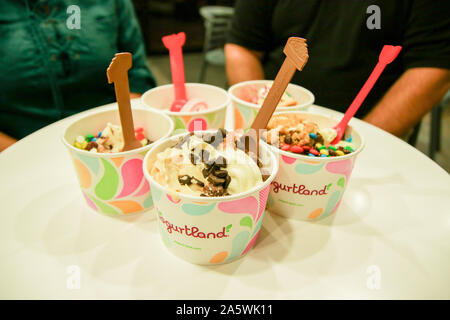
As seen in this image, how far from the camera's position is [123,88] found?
0.68 meters

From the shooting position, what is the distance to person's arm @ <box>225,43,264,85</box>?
1644 millimetres

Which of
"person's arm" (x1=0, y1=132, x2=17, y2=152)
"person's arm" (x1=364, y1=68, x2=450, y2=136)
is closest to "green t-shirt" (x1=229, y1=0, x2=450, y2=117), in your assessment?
"person's arm" (x1=364, y1=68, x2=450, y2=136)

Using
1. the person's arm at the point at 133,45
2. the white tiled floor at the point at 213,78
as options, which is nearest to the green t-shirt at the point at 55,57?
the person's arm at the point at 133,45

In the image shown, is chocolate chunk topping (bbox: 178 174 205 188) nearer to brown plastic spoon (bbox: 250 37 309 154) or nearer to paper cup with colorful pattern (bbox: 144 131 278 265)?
paper cup with colorful pattern (bbox: 144 131 278 265)

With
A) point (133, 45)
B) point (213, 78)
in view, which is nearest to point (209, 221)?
point (133, 45)

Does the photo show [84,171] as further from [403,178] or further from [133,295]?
[403,178]

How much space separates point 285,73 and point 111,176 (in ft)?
1.44

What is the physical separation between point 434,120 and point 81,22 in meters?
2.23

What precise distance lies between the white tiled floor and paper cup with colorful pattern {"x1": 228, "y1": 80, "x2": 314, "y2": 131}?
6.06 feet

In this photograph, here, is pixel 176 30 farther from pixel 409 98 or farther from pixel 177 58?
pixel 177 58

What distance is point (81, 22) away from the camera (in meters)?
1.26

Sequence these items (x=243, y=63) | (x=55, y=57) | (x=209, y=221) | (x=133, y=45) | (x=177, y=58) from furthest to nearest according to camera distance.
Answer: (x=243, y=63)
(x=133, y=45)
(x=55, y=57)
(x=177, y=58)
(x=209, y=221)

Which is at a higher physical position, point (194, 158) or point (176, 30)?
point (194, 158)
